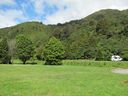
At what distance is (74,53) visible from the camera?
12644cm

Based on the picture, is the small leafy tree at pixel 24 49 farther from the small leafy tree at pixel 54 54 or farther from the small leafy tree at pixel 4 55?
the small leafy tree at pixel 54 54

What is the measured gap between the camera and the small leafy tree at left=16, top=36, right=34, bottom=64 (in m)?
100


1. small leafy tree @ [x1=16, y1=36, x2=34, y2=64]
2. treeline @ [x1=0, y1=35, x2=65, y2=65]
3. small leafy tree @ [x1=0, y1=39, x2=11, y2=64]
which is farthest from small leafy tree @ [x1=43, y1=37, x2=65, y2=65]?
small leafy tree @ [x1=0, y1=39, x2=11, y2=64]

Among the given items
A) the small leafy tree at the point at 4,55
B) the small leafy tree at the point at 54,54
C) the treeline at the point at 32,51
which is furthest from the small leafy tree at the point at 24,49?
the small leafy tree at the point at 54,54

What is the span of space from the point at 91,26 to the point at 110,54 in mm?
72766

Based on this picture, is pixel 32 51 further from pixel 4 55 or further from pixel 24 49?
pixel 4 55

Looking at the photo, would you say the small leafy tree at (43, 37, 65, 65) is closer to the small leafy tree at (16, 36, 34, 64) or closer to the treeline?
the treeline

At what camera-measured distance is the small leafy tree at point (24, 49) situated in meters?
100

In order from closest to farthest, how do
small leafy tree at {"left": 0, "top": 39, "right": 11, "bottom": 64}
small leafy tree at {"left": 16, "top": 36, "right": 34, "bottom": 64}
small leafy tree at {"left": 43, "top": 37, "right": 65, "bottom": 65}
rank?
small leafy tree at {"left": 43, "top": 37, "right": 65, "bottom": 65}
small leafy tree at {"left": 0, "top": 39, "right": 11, "bottom": 64}
small leafy tree at {"left": 16, "top": 36, "right": 34, "bottom": 64}

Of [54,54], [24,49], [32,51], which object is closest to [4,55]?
[24,49]

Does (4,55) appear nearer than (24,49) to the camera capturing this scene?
Yes

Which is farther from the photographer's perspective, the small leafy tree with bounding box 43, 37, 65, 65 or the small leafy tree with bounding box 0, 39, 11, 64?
the small leafy tree with bounding box 0, 39, 11, 64

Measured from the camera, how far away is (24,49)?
101688 mm

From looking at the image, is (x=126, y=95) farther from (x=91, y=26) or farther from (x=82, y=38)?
(x=91, y=26)
